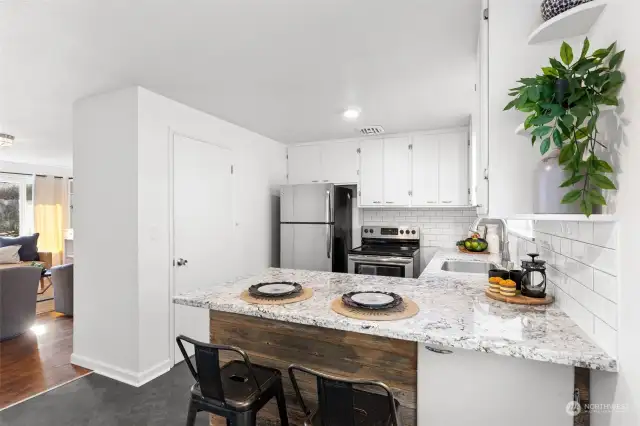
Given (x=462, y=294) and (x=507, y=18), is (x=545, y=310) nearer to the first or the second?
(x=462, y=294)

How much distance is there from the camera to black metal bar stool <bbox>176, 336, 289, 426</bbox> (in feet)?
4.25

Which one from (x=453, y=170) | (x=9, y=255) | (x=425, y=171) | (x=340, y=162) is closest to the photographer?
(x=453, y=170)

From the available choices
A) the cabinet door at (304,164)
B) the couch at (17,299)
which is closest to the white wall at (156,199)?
the cabinet door at (304,164)

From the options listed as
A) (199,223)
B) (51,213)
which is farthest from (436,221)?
(51,213)

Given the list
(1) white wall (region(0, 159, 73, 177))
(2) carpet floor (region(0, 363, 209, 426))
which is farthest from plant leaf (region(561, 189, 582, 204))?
(1) white wall (region(0, 159, 73, 177))

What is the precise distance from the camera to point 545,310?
4.73 feet

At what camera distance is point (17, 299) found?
11.9ft

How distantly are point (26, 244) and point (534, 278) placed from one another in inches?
297

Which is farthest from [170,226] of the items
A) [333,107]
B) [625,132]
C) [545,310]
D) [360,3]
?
[625,132]

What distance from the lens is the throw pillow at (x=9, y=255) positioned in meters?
5.26

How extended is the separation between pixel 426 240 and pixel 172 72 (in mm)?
3390

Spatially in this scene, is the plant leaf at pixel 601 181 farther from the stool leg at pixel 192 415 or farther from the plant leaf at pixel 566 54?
the stool leg at pixel 192 415

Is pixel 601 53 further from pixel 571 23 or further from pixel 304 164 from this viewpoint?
pixel 304 164

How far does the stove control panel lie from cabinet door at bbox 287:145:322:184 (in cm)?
96
